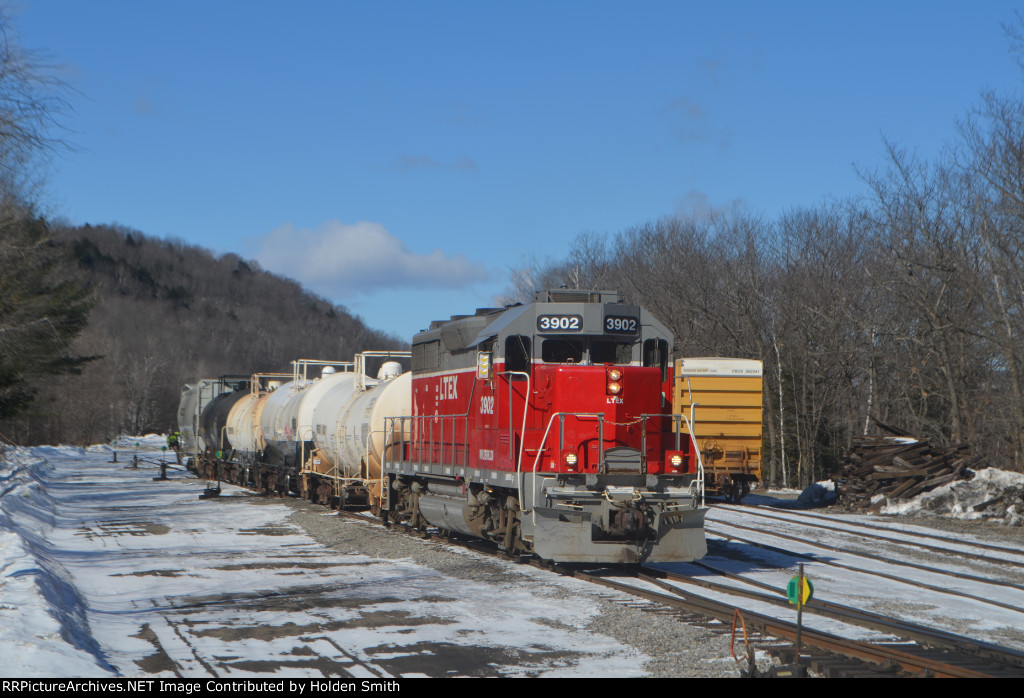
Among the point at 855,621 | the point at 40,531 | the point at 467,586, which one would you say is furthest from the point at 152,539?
the point at 855,621

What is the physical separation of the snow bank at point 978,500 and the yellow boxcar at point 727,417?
4.03 metres

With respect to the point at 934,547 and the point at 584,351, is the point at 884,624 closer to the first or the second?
the point at 584,351

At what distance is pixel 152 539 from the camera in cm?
1928

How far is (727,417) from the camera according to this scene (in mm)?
27000

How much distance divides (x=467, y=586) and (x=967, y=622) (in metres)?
6.25

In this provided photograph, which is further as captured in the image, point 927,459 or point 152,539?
point 927,459

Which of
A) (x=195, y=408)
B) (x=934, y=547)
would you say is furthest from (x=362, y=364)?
A: (x=195, y=408)

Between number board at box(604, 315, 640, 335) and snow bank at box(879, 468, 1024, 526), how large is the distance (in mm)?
13829

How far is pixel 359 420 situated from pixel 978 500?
1561 centimetres

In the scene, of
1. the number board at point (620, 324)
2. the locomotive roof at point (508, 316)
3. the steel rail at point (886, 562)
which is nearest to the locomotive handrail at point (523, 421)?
the locomotive roof at point (508, 316)

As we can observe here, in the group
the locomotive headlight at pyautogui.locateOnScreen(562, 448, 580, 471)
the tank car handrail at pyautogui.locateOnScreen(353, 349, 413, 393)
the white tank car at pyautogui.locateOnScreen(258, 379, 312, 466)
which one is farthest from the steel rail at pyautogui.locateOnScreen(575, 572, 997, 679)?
→ the white tank car at pyautogui.locateOnScreen(258, 379, 312, 466)

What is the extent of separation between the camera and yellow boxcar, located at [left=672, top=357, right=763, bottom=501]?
26859mm
